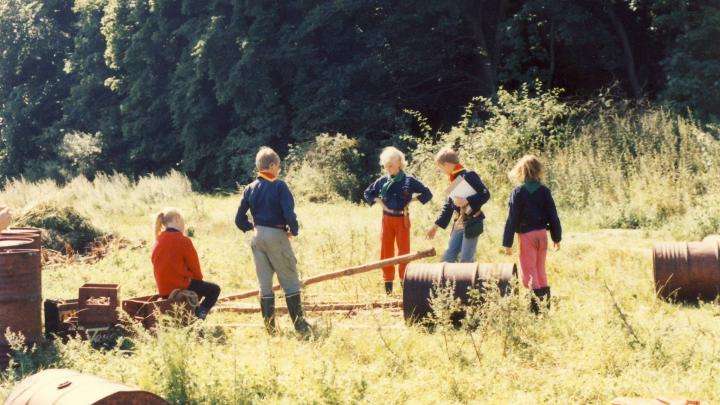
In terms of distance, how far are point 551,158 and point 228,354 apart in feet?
39.4

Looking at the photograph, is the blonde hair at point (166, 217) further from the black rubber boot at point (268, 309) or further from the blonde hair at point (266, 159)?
the black rubber boot at point (268, 309)

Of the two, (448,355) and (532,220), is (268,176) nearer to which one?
(448,355)

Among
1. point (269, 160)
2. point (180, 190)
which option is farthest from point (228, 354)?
point (180, 190)

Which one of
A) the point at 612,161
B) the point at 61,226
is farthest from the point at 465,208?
the point at 61,226

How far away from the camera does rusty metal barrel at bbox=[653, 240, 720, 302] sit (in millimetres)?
9211

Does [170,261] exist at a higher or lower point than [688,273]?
higher

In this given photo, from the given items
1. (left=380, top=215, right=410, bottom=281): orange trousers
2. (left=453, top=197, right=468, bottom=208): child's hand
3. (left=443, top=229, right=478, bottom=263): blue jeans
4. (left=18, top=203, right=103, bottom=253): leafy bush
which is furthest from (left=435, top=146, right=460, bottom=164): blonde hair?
(left=18, top=203, right=103, bottom=253): leafy bush

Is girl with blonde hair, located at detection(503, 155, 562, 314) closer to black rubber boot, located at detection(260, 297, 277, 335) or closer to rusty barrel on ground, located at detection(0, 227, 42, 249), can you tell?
black rubber boot, located at detection(260, 297, 277, 335)

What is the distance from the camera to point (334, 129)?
2709cm

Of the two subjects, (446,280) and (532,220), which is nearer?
(446,280)

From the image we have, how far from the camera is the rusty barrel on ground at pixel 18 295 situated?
25.4 ft

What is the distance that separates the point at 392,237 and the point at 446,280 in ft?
6.66

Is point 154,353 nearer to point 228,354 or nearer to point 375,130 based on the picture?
point 228,354

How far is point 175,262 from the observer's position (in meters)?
8.82
